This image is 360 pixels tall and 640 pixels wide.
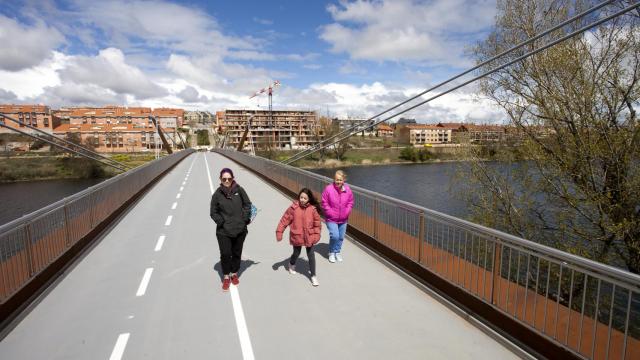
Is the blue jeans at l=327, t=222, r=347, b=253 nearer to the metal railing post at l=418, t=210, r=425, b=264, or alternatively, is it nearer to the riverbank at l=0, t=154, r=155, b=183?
the metal railing post at l=418, t=210, r=425, b=264

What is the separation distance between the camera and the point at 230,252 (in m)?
5.34

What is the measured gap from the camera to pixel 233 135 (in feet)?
460

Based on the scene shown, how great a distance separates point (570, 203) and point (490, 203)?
312cm

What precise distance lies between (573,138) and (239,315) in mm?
10768

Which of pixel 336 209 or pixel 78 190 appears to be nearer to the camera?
pixel 336 209

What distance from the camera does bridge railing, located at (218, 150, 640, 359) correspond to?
10.4 feet

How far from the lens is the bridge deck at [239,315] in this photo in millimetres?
3818

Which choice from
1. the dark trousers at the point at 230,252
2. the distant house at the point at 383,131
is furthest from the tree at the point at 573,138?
the distant house at the point at 383,131

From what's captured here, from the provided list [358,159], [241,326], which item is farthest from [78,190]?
[241,326]

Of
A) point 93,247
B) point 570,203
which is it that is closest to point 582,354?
point 93,247

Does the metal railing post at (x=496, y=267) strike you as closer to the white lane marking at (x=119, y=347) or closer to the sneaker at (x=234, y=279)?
the sneaker at (x=234, y=279)

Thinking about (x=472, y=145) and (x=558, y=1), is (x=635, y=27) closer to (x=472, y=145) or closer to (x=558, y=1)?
(x=558, y=1)

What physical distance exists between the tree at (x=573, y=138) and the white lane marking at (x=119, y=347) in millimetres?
10368

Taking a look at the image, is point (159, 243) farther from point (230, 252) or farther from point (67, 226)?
point (230, 252)
